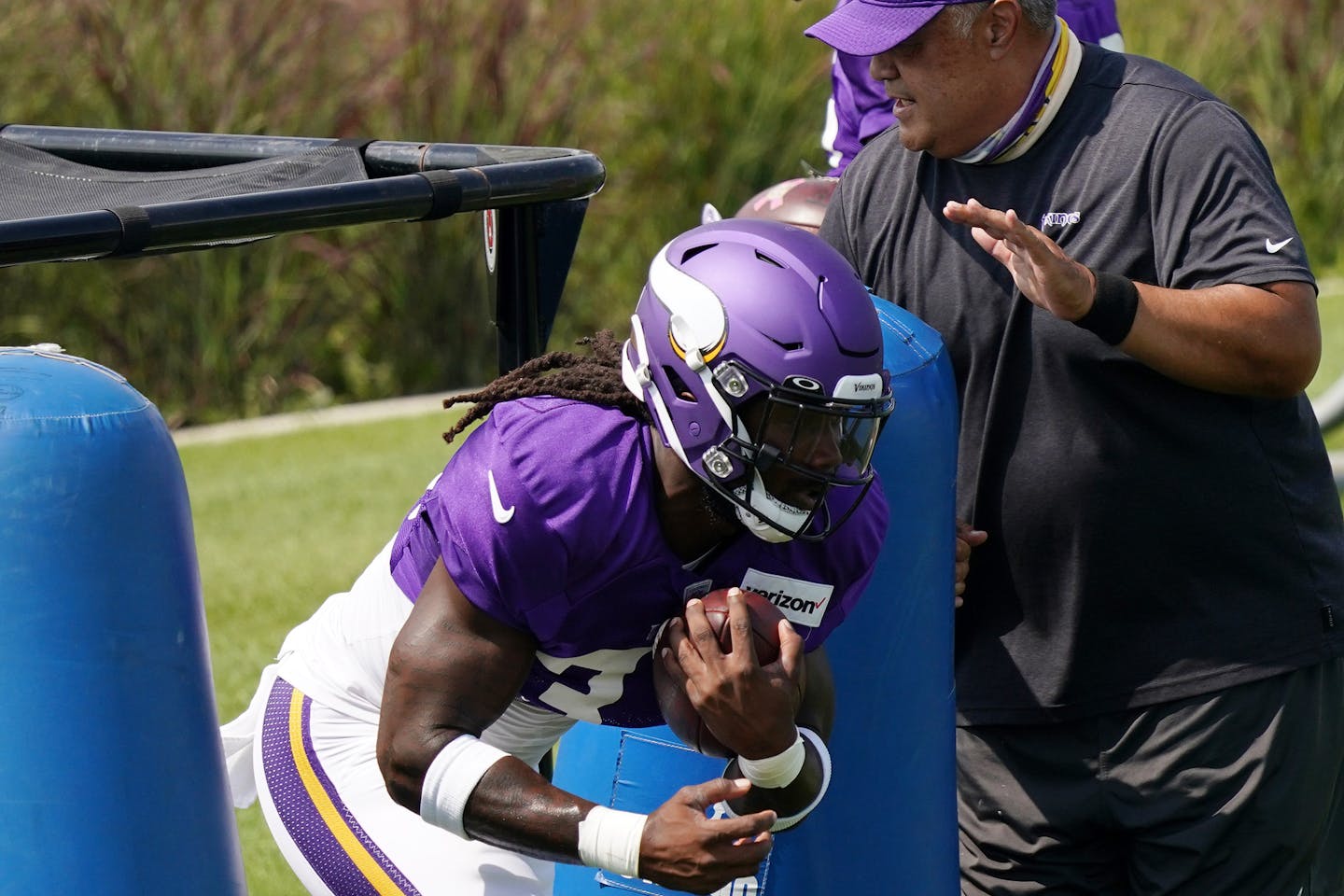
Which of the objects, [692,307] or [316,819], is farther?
[316,819]

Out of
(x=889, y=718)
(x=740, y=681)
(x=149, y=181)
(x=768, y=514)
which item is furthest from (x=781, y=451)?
(x=149, y=181)

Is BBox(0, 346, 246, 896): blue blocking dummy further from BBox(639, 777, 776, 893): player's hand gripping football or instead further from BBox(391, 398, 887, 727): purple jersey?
BBox(639, 777, 776, 893): player's hand gripping football

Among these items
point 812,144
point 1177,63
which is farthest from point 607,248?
point 1177,63

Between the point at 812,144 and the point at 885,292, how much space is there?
789 cm

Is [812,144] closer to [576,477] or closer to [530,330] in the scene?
[530,330]

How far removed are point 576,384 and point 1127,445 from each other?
40.5 inches

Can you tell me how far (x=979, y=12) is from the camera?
311 centimetres

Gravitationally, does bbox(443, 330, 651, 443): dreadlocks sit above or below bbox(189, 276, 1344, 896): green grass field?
above

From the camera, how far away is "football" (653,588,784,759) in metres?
2.54

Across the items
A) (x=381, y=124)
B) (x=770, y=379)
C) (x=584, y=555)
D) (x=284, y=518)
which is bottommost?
(x=284, y=518)

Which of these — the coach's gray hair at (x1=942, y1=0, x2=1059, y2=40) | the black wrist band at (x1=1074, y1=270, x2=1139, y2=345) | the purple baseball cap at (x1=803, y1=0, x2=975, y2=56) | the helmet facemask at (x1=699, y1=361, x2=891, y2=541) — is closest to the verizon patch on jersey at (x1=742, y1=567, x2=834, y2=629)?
the helmet facemask at (x1=699, y1=361, x2=891, y2=541)

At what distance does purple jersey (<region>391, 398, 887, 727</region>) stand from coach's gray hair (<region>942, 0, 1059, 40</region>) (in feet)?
2.83

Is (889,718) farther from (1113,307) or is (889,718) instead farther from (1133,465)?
(1113,307)

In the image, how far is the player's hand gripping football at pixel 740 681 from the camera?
8.07 feet
